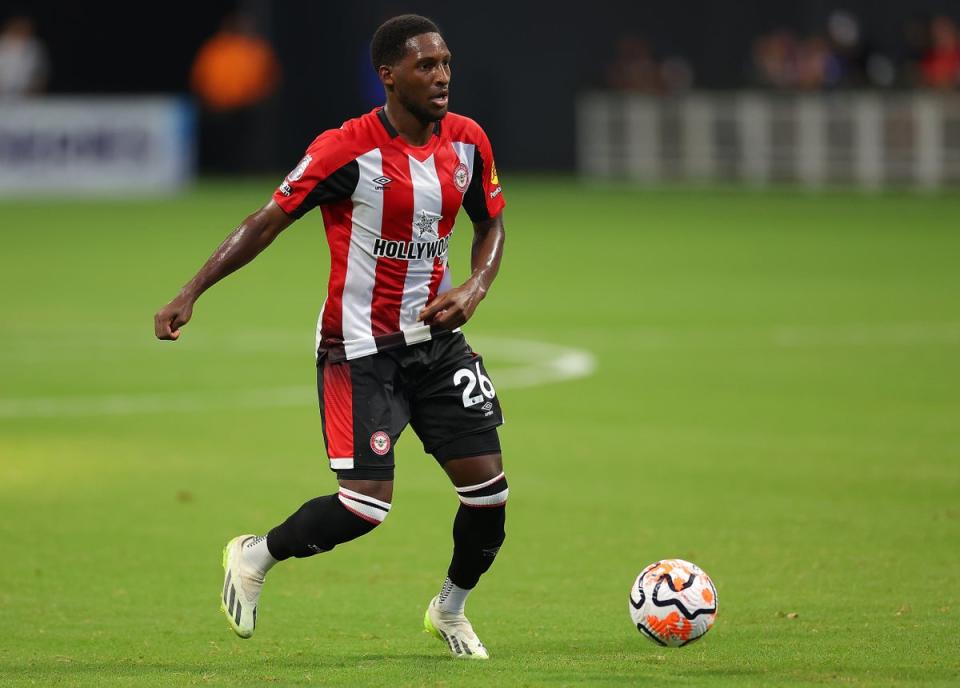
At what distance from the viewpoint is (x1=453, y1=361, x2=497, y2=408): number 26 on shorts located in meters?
6.75

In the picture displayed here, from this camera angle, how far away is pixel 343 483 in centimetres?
661

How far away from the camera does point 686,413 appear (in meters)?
12.9

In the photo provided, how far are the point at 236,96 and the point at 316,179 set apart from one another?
33045 millimetres

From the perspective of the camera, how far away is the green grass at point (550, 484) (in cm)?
683

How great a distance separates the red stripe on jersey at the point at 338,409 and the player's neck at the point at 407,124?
837mm

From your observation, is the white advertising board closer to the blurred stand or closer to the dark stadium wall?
the blurred stand

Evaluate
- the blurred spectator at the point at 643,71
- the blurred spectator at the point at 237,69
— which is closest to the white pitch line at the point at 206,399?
the blurred spectator at the point at 643,71

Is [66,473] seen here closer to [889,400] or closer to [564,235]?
[889,400]

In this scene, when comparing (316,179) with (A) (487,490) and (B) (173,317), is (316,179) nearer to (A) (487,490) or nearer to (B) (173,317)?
(B) (173,317)

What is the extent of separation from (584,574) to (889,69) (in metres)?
29.1

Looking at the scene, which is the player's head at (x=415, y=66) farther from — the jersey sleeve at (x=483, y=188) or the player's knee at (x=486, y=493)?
the player's knee at (x=486, y=493)

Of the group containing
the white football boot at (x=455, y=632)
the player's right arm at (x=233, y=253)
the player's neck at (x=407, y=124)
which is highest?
the player's neck at (x=407, y=124)

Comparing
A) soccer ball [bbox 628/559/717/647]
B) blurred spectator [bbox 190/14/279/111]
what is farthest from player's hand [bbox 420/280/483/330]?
blurred spectator [bbox 190/14/279/111]

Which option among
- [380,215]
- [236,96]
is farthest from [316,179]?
[236,96]
